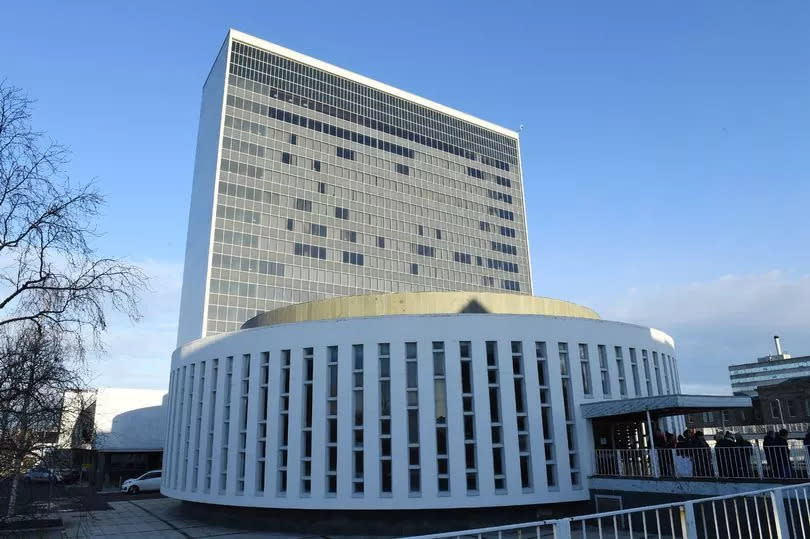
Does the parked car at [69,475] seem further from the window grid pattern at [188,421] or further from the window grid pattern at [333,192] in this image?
the window grid pattern at [333,192]

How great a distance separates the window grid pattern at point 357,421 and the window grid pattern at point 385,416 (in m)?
0.80

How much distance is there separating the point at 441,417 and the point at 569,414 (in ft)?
17.5

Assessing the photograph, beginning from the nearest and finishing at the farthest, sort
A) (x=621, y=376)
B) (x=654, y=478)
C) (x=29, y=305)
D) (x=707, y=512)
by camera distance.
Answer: (x=29, y=305) → (x=707, y=512) → (x=654, y=478) → (x=621, y=376)

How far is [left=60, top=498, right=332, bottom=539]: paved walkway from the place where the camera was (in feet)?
69.0

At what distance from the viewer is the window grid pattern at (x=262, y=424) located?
2220cm

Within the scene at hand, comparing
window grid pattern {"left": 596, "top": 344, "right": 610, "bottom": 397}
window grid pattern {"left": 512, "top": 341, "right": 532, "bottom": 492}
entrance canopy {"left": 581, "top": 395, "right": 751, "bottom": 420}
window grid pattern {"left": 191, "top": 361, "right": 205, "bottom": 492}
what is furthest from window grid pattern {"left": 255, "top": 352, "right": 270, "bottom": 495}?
window grid pattern {"left": 596, "top": 344, "right": 610, "bottom": 397}

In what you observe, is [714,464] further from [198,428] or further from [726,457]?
[198,428]

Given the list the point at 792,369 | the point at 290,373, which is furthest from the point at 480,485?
the point at 792,369

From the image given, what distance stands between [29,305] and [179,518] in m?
19.1

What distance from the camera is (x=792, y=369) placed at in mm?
131125

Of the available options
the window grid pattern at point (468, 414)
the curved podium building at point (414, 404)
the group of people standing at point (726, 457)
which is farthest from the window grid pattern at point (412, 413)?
the group of people standing at point (726, 457)

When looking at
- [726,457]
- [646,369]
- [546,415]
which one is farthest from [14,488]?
[646,369]

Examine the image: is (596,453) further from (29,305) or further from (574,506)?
(29,305)

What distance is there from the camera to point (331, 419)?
2156cm
